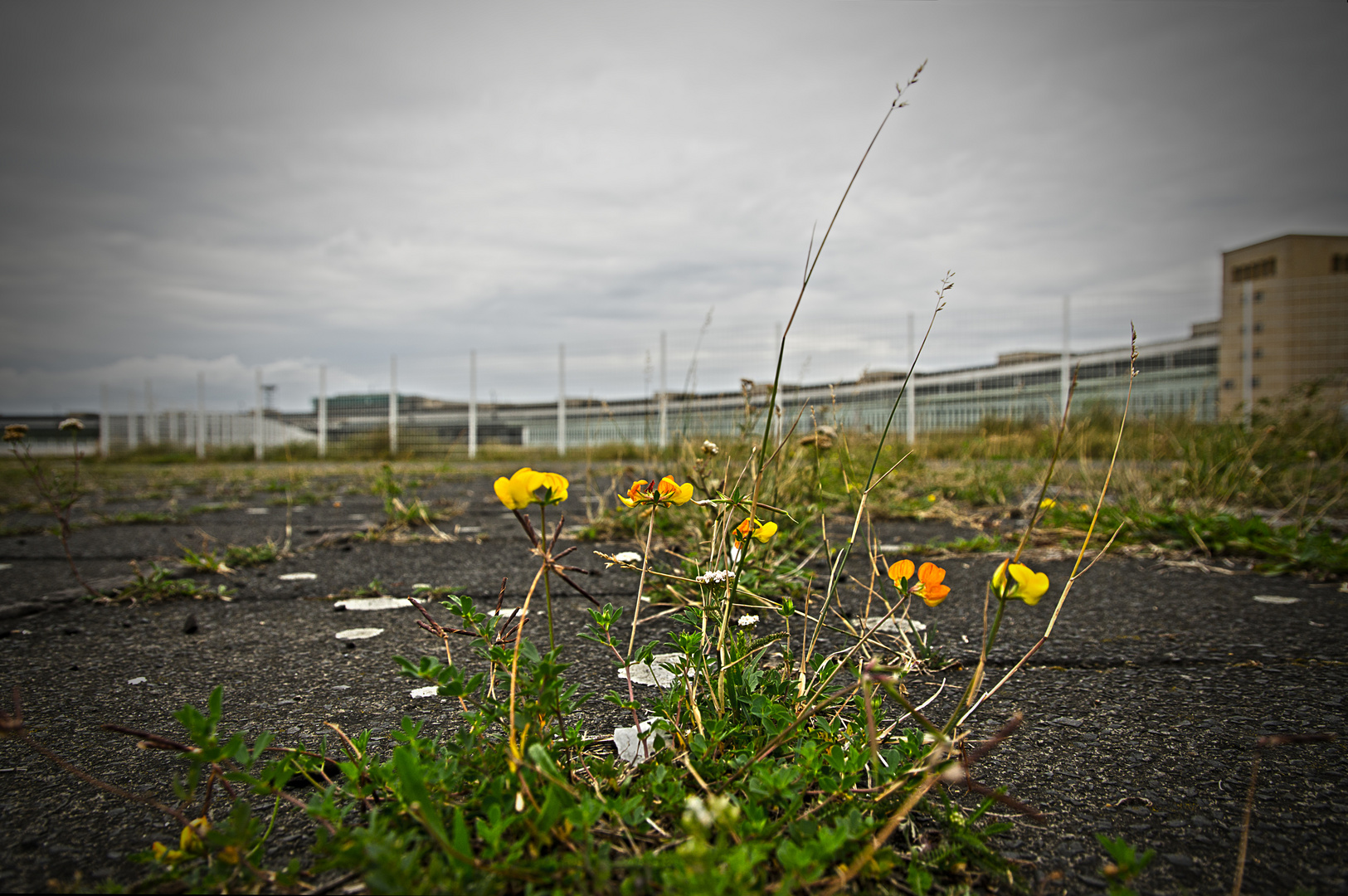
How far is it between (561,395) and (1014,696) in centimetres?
1088

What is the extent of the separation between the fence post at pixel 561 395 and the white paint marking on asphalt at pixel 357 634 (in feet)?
33.2

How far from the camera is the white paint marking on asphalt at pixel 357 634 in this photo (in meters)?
1.31

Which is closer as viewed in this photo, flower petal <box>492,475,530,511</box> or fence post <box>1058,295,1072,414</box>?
flower petal <box>492,475,530,511</box>

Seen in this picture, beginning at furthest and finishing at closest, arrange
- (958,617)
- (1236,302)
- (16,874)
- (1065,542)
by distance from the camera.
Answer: (1236,302) → (1065,542) → (958,617) → (16,874)

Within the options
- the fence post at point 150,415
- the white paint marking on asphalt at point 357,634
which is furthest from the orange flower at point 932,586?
the fence post at point 150,415

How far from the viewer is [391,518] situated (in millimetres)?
2559

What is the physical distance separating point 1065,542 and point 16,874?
257cm

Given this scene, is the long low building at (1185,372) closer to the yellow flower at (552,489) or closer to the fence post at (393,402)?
the fence post at (393,402)

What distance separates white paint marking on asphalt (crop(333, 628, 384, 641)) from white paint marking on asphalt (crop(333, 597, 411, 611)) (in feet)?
0.54

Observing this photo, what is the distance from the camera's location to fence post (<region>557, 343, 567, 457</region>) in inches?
452

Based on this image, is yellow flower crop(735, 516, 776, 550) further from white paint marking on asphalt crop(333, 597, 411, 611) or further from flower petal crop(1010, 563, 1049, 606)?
white paint marking on asphalt crop(333, 597, 411, 611)

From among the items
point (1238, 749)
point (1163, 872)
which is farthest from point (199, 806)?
point (1238, 749)

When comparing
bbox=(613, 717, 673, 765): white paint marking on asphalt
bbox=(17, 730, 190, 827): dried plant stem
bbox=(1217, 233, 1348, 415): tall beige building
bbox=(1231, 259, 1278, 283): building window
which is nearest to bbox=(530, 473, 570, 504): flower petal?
bbox=(613, 717, 673, 765): white paint marking on asphalt

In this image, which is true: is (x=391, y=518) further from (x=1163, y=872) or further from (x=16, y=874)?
(x=1163, y=872)
